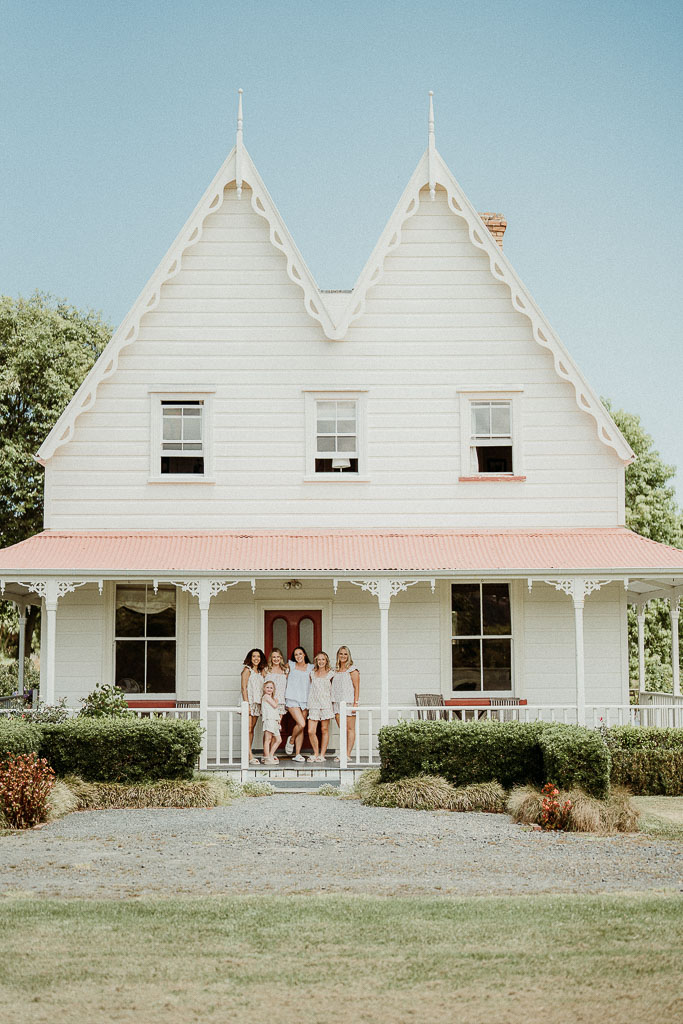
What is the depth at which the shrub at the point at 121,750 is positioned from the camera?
16.7m

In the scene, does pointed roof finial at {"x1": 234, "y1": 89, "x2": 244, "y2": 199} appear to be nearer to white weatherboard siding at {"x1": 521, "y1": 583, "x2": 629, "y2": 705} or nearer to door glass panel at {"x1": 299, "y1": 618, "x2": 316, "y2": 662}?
door glass panel at {"x1": 299, "y1": 618, "x2": 316, "y2": 662}

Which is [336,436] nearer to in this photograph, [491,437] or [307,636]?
[491,437]

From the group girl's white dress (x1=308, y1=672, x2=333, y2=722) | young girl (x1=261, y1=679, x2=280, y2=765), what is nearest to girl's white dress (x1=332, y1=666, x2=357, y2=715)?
girl's white dress (x1=308, y1=672, x2=333, y2=722)

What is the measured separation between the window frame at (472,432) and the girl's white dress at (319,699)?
475 cm

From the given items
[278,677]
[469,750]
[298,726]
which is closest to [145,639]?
[278,677]

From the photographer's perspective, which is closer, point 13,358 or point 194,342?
point 194,342

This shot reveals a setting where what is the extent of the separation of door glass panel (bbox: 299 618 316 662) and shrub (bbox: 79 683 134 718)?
3722 millimetres

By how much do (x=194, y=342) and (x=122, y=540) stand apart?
12.9 ft

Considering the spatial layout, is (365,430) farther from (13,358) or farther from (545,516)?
(13,358)

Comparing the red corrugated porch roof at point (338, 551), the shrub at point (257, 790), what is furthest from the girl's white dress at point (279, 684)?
the shrub at point (257, 790)

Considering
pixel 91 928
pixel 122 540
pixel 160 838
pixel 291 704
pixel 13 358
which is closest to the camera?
pixel 91 928

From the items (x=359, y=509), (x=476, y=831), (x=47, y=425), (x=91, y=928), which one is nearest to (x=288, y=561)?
(x=359, y=509)

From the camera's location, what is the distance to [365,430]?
2170 cm

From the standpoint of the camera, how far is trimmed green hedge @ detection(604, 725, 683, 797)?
17.4 meters
